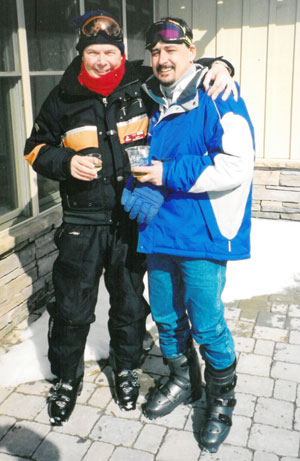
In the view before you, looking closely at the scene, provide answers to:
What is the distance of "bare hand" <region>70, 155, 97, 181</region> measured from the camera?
2832 mm

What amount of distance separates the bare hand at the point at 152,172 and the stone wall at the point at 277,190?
14.0 feet

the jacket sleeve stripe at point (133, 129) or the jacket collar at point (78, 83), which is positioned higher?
the jacket collar at point (78, 83)

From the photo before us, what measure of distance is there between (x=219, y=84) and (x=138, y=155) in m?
0.56

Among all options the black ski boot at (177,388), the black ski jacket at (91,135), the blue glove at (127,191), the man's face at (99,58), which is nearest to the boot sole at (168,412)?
the black ski boot at (177,388)

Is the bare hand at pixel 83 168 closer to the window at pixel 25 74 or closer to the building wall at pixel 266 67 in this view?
the window at pixel 25 74

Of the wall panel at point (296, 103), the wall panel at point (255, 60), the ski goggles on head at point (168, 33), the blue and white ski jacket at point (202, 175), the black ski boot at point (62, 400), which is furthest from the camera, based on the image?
the wall panel at point (255, 60)

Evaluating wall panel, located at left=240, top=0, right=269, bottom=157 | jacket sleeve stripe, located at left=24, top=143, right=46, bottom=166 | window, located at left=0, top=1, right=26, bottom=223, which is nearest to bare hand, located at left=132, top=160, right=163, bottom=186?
jacket sleeve stripe, located at left=24, top=143, right=46, bottom=166

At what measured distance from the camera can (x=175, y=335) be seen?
3.27 meters

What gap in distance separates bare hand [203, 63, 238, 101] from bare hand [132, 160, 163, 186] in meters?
0.45

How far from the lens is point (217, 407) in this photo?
3.11 meters

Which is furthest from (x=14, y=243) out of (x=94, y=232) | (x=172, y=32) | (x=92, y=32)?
(x=172, y=32)

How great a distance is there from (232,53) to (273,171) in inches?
62.3

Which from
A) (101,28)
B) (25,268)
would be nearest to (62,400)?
(25,268)

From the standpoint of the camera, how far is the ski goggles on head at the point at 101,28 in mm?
2904
